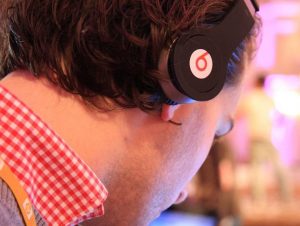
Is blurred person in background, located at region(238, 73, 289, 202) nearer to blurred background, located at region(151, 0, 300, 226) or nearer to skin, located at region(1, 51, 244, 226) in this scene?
blurred background, located at region(151, 0, 300, 226)

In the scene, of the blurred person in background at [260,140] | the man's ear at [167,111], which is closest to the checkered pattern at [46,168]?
the man's ear at [167,111]

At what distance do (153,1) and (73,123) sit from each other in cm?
19

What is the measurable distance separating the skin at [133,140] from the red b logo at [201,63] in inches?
1.5

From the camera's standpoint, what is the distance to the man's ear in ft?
2.39

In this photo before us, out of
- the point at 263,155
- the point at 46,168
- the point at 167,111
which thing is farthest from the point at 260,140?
the point at 46,168

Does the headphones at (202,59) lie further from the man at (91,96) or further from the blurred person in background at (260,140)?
the blurred person in background at (260,140)

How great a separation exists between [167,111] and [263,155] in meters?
3.85

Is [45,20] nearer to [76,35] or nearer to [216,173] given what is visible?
[76,35]

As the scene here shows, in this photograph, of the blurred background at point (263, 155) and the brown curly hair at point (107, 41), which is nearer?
the brown curly hair at point (107, 41)

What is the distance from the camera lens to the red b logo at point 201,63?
67 centimetres

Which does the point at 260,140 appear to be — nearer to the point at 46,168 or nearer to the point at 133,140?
the point at 133,140

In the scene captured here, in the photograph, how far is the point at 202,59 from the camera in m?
0.68

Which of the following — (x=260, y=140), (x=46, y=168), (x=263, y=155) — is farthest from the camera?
(x=263, y=155)

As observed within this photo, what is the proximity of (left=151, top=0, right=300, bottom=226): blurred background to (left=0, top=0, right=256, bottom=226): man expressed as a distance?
4.70ft
